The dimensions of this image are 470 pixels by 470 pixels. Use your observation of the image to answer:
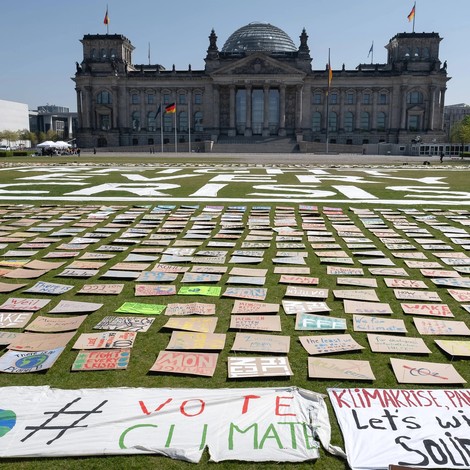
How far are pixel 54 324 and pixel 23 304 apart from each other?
1.07 metres

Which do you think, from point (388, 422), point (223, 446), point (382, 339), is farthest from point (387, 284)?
point (223, 446)

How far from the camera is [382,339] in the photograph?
20.7 feet

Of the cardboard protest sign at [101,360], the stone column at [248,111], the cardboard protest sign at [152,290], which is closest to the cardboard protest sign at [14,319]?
the cardboard protest sign at [101,360]

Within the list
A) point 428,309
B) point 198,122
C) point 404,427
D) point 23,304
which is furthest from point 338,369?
point 198,122

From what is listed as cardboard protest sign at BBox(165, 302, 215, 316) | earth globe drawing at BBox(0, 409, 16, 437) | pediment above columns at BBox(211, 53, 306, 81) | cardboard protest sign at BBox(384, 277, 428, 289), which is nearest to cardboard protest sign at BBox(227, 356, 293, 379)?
cardboard protest sign at BBox(165, 302, 215, 316)

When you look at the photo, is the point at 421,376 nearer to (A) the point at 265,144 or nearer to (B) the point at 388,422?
(B) the point at 388,422

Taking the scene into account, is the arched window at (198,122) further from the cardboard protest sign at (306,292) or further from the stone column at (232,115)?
the cardboard protest sign at (306,292)

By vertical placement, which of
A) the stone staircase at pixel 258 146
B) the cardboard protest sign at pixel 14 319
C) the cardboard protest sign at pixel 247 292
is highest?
the stone staircase at pixel 258 146

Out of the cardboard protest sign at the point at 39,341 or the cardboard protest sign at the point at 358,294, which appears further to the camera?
the cardboard protest sign at the point at 358,294

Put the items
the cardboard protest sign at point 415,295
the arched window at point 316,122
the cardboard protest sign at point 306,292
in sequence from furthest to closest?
the arched window at point 316,122
the cardboard protest sign at point 306,292
the cardboard protest sign at point 415,295

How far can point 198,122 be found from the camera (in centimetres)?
10912

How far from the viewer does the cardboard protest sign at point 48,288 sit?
8.16 metres

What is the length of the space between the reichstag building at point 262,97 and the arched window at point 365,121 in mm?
206

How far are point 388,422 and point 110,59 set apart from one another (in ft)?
379
